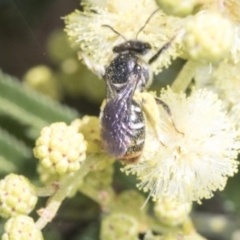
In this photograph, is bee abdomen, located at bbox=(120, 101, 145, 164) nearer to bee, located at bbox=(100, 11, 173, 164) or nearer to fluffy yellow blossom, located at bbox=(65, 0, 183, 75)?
bee, located at bbox=(100, 11, 173, 164)

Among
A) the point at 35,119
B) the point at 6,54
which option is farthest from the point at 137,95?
the point at 6,54

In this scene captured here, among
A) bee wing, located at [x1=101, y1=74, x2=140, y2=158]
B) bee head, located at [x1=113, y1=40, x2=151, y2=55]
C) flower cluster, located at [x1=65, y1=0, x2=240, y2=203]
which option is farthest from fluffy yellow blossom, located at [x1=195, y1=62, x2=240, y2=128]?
bee wing, located at [x1=101, y1=74, x2=140, y2=158]

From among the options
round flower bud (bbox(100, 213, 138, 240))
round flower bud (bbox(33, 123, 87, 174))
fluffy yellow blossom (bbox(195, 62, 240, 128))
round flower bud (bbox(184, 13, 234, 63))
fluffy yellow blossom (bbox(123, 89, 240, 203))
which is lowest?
round flower bud (bbox(100, 213, 138, 240))

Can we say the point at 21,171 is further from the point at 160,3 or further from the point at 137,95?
the point at 160,3

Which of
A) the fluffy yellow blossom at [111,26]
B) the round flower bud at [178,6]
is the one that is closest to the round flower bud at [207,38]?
the round flower bud at [178,6]

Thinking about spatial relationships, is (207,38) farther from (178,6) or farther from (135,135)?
(135,135)

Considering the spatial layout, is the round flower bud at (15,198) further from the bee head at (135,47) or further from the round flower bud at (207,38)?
the round flower bud at (207,38)
